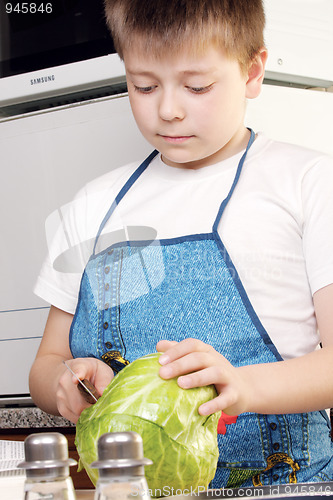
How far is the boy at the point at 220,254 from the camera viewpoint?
82 centimetres

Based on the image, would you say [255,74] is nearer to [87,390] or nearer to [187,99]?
[187,99]

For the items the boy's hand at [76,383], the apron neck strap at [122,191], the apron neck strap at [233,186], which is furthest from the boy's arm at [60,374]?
the apron neck strap at [233,186]

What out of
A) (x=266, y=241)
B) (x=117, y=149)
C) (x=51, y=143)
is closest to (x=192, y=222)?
(x=266, y=241)

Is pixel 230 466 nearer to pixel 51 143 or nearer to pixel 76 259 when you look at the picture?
pixel 76 259

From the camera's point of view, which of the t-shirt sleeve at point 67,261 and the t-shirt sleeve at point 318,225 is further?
the t-shirt sleeve at point 67,261

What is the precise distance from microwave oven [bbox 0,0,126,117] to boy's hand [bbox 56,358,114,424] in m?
0.72

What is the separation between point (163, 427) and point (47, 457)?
188 mm

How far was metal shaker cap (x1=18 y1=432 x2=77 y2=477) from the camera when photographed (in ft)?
1.10

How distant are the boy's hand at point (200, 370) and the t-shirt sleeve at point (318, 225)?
0.33m

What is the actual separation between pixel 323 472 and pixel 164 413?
1.38ft

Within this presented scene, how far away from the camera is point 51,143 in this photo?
1.41m

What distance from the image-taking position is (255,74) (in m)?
0.98

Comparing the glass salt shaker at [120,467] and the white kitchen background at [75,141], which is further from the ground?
the white kitchen background at [75,141]

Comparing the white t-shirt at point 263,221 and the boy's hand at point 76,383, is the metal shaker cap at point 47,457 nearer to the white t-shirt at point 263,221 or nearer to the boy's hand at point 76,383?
the boy's hand at point 76,383
